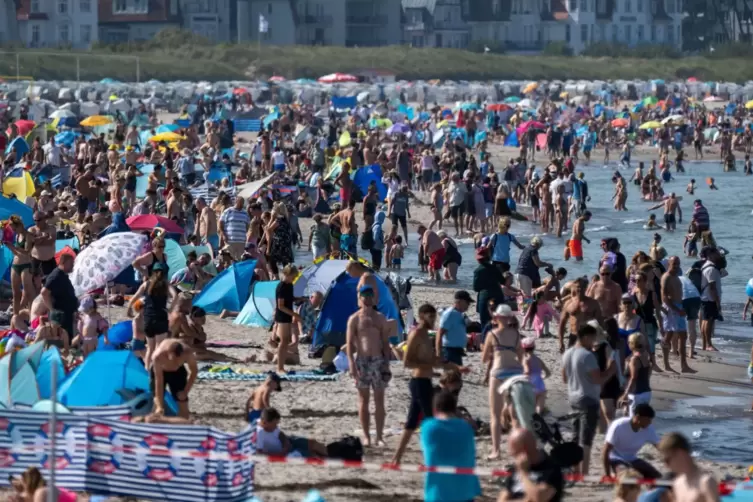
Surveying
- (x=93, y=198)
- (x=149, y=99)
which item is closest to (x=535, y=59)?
(x=149, y=99)

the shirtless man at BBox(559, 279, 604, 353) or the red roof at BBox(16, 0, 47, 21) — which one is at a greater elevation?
the red roof at BBox(16, 0, 47, 21)

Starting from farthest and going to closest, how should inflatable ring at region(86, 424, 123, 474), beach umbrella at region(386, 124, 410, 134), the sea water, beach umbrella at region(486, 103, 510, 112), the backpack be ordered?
1. beach umbrella at region(486, 103, 510, 112)
2. beach umbrella at region(386, 124, 410, 134)
3. the backpack
4. the sea water
5. inflatable ring at region(86, 424, 123, 474)

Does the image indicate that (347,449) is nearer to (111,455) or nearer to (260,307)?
(111,455)

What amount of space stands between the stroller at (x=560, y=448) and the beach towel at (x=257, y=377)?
3.47 meters

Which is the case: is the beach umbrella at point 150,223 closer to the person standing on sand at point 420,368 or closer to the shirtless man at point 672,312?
the shirtless man at point 672,312

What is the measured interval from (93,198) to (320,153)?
34.4 feet

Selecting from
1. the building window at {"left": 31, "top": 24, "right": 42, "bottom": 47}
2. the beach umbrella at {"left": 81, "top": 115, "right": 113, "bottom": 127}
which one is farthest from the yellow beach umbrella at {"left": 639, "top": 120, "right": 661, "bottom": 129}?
the building window at {"left": 31, "top": 24, "right": 42, "bottom": 47}

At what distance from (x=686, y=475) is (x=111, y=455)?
351 centimetres

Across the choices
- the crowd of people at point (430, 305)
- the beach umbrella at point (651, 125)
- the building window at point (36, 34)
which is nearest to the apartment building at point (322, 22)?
the building window at point (36, 34)

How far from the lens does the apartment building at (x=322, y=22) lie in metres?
99.2

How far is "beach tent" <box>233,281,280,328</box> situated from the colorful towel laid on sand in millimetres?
2603

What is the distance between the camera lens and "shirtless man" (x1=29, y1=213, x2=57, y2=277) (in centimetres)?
1526

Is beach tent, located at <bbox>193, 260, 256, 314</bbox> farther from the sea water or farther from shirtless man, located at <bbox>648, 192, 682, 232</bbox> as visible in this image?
shirtless man, located at <bbox>648, 192, 682, 232</bbox>

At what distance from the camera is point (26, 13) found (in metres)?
89.9
